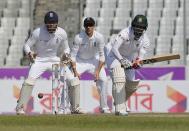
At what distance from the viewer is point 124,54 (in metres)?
13.8

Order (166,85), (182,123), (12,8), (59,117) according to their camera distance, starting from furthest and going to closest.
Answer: (12,8) → (166,85) → (59,117) → (182,123)

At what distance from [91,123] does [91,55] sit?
4.35 m

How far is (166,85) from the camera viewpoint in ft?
60.9

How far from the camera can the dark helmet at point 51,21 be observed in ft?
45.3

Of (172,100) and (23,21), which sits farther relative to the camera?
(23,21)

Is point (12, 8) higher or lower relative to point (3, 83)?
higher

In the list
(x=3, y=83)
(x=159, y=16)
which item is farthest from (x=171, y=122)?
(x=159, y=16)

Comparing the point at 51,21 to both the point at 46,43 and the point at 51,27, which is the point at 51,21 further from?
the point at 46,43

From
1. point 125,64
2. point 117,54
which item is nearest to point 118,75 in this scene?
point 125,64

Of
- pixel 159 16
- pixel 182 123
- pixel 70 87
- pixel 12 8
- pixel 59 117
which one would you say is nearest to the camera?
pixel 182 123

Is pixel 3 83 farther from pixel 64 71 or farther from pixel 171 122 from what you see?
pixel 171 122

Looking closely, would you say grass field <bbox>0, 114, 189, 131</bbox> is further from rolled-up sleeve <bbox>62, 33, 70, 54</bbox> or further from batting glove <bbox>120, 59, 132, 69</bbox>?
rolled-up sleeve <bbox>62, 33, 70, 54</bbox>

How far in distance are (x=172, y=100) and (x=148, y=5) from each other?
5.74 m

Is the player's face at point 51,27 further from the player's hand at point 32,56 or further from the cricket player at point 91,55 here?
the cricket player at point 91,55
